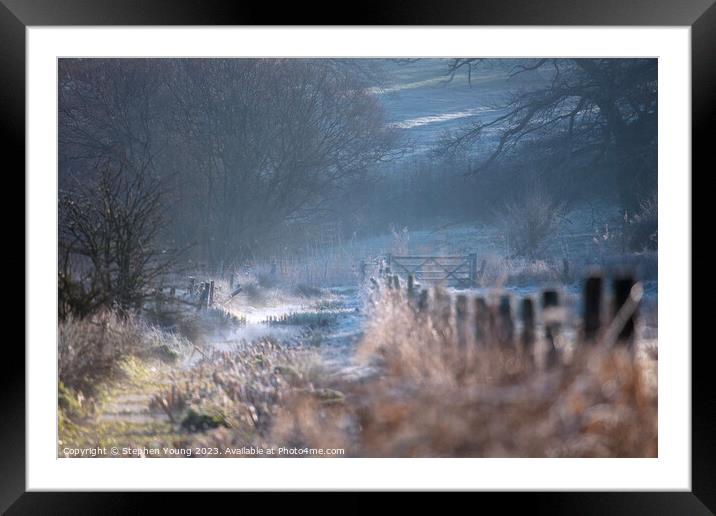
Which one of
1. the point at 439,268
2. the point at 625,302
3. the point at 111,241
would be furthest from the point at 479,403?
the point at 111,241

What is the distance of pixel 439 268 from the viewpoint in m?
4.39

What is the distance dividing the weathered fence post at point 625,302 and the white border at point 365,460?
0.49m

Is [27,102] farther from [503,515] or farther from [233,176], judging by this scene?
[503,515]

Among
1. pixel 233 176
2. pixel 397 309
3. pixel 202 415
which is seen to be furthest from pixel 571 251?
pixel 202 415

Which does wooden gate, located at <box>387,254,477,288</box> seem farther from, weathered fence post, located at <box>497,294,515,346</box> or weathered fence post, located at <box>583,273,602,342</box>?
weathered fence post, located at <box>583,273,602,342</box>

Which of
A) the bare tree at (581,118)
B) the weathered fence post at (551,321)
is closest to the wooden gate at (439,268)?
the weathered fence post at (551,321)

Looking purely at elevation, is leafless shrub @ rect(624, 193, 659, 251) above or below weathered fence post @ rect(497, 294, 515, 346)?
above

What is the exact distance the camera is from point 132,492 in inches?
133

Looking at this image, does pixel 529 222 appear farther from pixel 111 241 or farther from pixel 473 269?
pixel 111 241

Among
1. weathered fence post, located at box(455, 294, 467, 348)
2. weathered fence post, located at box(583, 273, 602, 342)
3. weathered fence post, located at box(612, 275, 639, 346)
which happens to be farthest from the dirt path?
weathered fence post, located at box(612, 275, 639, 346)

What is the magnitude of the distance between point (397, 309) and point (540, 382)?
100 cm

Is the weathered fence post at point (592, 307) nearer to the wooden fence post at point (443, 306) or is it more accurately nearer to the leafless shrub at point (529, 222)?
the leafless shrub at point (529, 222)

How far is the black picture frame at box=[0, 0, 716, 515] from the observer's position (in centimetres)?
313

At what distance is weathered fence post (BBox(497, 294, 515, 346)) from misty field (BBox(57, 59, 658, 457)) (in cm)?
1
